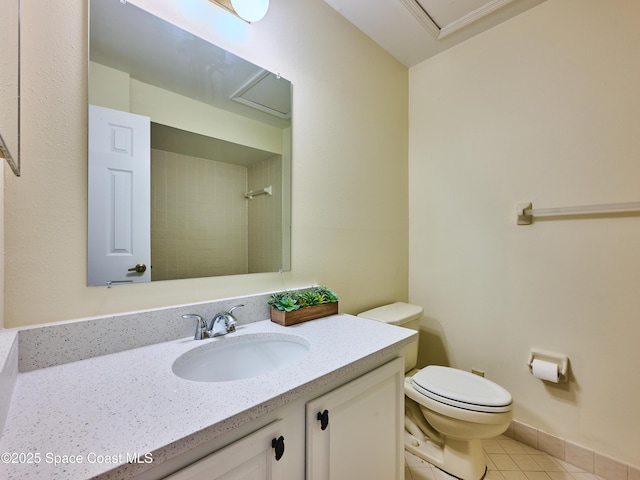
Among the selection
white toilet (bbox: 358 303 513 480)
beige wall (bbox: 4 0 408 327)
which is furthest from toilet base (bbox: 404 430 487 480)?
beige wall (bbox: 4 0 408 327)

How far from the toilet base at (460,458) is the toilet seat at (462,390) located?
237 mm

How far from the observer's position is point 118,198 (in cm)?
86

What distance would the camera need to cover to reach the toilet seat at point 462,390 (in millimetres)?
1147

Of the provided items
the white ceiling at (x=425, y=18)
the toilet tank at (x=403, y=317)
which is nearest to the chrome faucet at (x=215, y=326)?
the toilet tank at (x=403, y=317)

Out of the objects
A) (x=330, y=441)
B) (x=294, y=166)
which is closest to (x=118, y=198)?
(x=294, y=166)

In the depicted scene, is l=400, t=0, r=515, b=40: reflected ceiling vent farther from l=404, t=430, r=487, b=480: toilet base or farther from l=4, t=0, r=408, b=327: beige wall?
l=404, t=430, r=487, b=480: toilet base

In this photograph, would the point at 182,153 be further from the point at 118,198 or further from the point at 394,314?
the point at 394,314

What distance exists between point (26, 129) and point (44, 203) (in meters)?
0.19

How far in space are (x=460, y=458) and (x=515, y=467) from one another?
0.32 meters

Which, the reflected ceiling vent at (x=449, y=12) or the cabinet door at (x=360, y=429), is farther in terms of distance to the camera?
the reflected ceiling vent at (x=449, y=12)

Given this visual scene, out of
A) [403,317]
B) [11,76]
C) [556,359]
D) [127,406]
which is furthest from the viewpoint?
[403,317]

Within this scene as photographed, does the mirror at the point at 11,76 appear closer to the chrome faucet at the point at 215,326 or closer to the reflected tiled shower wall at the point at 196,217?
the reflected tiled shower wall at the point at 196,217

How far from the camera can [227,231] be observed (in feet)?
3.65

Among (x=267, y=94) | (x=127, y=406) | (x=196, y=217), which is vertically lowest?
(x=127, y=406)
